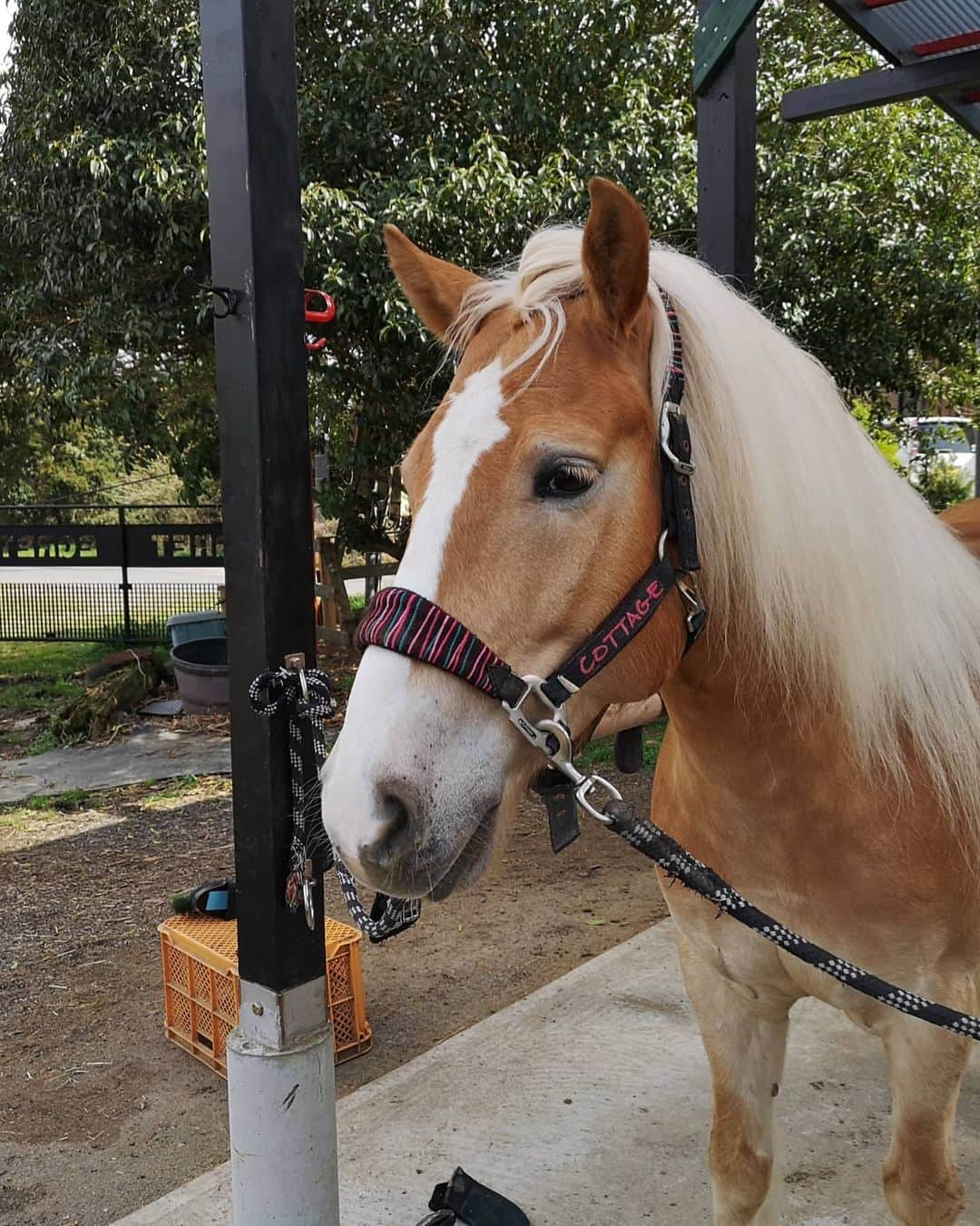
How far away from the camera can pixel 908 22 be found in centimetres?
355

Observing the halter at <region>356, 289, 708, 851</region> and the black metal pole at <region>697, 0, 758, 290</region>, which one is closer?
the halter at <region>356, 289, 708, 851</region>

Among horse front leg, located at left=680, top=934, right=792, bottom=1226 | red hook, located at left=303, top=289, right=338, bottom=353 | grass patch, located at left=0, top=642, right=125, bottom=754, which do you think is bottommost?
grass patch, located at left=0, top=642, right=125, bottom=754

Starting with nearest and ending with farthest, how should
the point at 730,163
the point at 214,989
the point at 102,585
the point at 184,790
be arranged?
the point at 730,163
the point at 214,989
the point at 184,790
the point at 102,585

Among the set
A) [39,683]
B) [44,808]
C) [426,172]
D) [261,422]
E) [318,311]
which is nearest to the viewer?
[261,422]

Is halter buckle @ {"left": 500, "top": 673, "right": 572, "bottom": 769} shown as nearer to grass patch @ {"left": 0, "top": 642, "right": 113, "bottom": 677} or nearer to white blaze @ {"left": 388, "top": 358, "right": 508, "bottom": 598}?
white blaze @ {"left": 388, "top": 358, "right": 508, "bottom": 598}

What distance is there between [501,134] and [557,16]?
28.1 inches

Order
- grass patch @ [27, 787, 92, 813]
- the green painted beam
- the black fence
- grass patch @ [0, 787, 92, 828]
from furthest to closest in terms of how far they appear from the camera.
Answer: the black fence
grass patch @ [27, 787, 92, 813]
grass patch @ [0, 787, 92, 828]
the green painted beam

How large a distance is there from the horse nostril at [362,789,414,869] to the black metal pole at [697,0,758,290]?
7.39ft

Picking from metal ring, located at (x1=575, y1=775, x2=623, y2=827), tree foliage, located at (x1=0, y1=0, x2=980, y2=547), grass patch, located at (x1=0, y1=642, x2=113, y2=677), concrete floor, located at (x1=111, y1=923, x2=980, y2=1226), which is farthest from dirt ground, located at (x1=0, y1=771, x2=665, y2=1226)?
grass patch, located at (x1=0, y1=642, x2=113, y2=677)

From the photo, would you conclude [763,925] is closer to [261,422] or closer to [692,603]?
[692,603]

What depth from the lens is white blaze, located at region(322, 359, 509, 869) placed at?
1.10 metres

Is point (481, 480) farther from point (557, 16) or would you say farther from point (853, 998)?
point (557, 16)

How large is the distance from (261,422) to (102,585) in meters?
8.33

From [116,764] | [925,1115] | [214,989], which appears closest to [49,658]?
[116,764]
